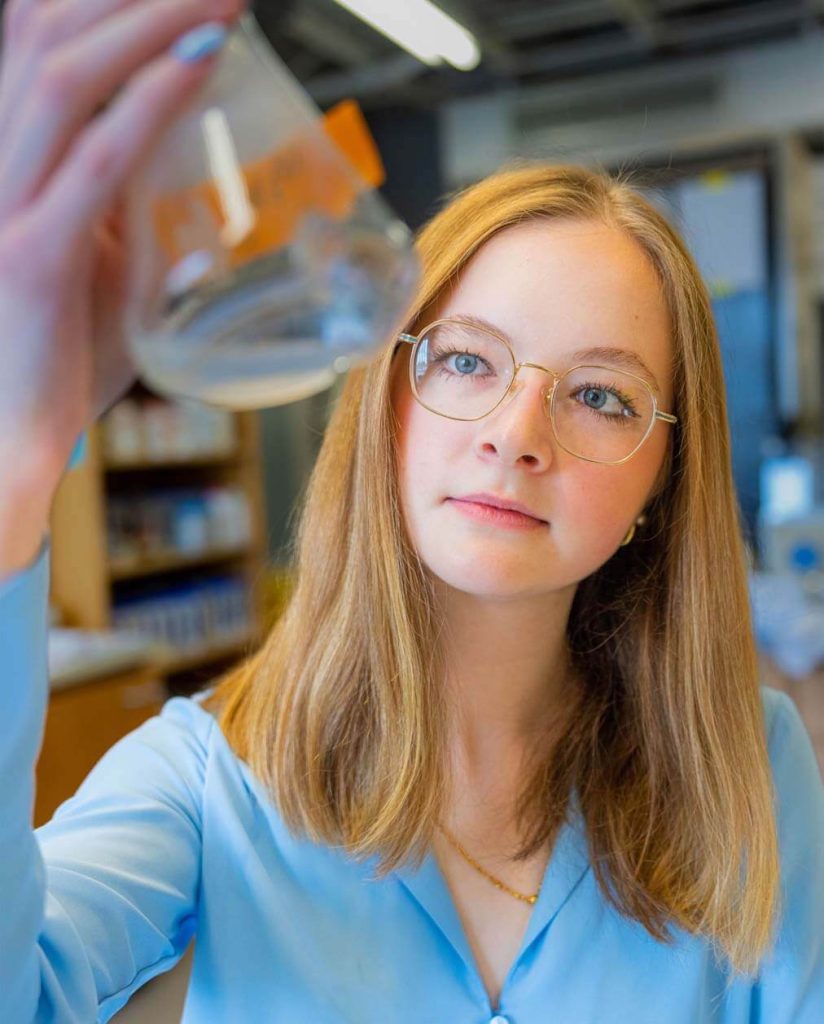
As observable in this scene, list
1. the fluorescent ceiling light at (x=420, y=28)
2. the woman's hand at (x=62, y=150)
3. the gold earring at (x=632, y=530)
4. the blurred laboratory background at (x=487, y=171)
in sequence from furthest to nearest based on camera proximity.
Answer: the fluorescent ceiling light at (x=420, y=28), the blurred laboratory background at (x=487, y=171), the gold earring at (x=632, y=530), the woman's hand at (x=62, y=150)

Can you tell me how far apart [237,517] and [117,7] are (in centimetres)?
439

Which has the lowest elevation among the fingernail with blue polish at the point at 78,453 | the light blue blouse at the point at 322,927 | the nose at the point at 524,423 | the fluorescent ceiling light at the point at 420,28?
the light blue blouse at the point at 322,927

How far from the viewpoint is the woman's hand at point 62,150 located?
18.7 inches

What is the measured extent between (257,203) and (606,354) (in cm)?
67

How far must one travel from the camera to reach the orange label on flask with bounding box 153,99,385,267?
496mm

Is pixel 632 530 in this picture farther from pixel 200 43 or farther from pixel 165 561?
pixel 165 561

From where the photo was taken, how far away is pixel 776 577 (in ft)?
10.1

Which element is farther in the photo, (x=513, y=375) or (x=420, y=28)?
(x=420, y=28)

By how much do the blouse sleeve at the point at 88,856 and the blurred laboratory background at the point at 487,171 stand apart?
221 cm

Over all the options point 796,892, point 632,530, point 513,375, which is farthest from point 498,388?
point 796,892

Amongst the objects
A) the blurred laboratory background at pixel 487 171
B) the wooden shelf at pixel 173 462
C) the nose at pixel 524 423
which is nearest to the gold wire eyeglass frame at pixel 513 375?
the nose at pixel 524 423

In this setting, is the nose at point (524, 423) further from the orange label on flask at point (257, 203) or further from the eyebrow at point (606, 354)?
the orange label on flask at point (257, 203)

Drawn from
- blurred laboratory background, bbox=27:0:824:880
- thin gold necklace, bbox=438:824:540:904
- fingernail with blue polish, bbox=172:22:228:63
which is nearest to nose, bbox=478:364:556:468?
thin gold necklace, bbox=438:824:540:904

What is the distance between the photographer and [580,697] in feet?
4.43
